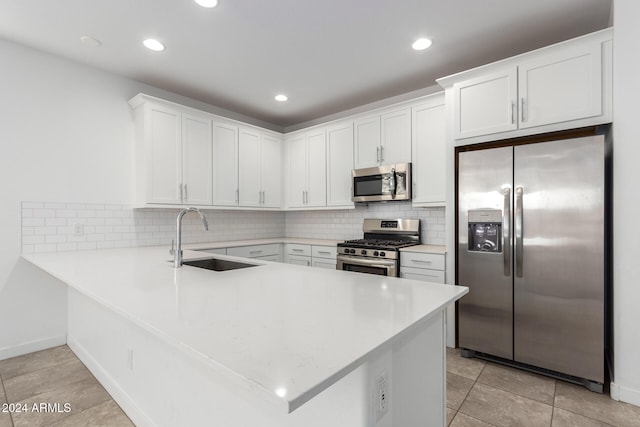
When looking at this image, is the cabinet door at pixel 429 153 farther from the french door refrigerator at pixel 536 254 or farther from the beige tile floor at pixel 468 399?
the beige tile floor at pixel 468 399

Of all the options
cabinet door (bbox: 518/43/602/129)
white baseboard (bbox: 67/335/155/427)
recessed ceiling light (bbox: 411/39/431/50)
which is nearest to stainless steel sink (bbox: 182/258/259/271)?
white baseboard (bbox: 67/335/155/427)

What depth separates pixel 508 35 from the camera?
257 cm

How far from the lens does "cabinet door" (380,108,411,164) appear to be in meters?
3.50

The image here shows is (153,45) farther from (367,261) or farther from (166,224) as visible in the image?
(367,261)

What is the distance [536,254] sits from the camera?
2354mm

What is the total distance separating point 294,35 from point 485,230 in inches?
87.0

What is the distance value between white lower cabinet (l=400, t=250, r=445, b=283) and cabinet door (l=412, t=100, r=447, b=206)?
582mm

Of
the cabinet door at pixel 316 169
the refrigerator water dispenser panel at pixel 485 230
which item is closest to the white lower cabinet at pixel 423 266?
the refrigerator water dispenser panel at pixel 485 230

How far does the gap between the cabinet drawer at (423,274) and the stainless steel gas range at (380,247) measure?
0.08 metres

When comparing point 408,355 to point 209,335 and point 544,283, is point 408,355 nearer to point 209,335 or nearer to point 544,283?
point 209,335

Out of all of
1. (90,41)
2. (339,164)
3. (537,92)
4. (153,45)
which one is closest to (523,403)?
(537,92)

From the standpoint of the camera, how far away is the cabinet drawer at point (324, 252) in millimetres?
3787

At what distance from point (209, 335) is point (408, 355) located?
780 mm

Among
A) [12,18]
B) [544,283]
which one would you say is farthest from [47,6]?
[544,283]
